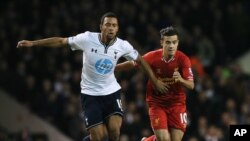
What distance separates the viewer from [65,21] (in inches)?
833

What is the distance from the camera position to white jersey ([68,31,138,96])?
12516 mm

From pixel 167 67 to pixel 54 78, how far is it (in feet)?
22.8

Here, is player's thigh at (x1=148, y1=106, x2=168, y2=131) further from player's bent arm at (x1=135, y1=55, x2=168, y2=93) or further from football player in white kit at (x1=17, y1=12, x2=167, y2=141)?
football player in white kit at (x1=17, y1=12, x2=167, y2=141)

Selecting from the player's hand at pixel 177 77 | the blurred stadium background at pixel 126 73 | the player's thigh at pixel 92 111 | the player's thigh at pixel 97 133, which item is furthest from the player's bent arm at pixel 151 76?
the blurred stadium background at pixel 126 73

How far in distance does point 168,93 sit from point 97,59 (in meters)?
1.31

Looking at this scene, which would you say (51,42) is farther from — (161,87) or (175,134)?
(175,134)

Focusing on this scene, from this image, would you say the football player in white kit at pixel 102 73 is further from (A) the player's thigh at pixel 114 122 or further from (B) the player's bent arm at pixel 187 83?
(B) the player's bent arm at pixel 187 83

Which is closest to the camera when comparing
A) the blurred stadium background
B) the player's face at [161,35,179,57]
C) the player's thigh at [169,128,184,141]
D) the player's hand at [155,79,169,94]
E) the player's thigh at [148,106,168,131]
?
the player's face at [161,35,179,57]

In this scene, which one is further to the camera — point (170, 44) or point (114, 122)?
point (170, 44)

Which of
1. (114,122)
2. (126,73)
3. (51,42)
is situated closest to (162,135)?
(114,122)

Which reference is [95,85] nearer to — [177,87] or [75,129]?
[177,87]

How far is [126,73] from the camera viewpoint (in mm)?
19484

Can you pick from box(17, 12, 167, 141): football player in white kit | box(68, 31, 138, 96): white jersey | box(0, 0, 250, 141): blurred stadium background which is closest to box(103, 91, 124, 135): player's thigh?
box(17, 12, 167, 141): football player in white kit

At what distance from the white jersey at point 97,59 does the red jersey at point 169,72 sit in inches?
21.2
